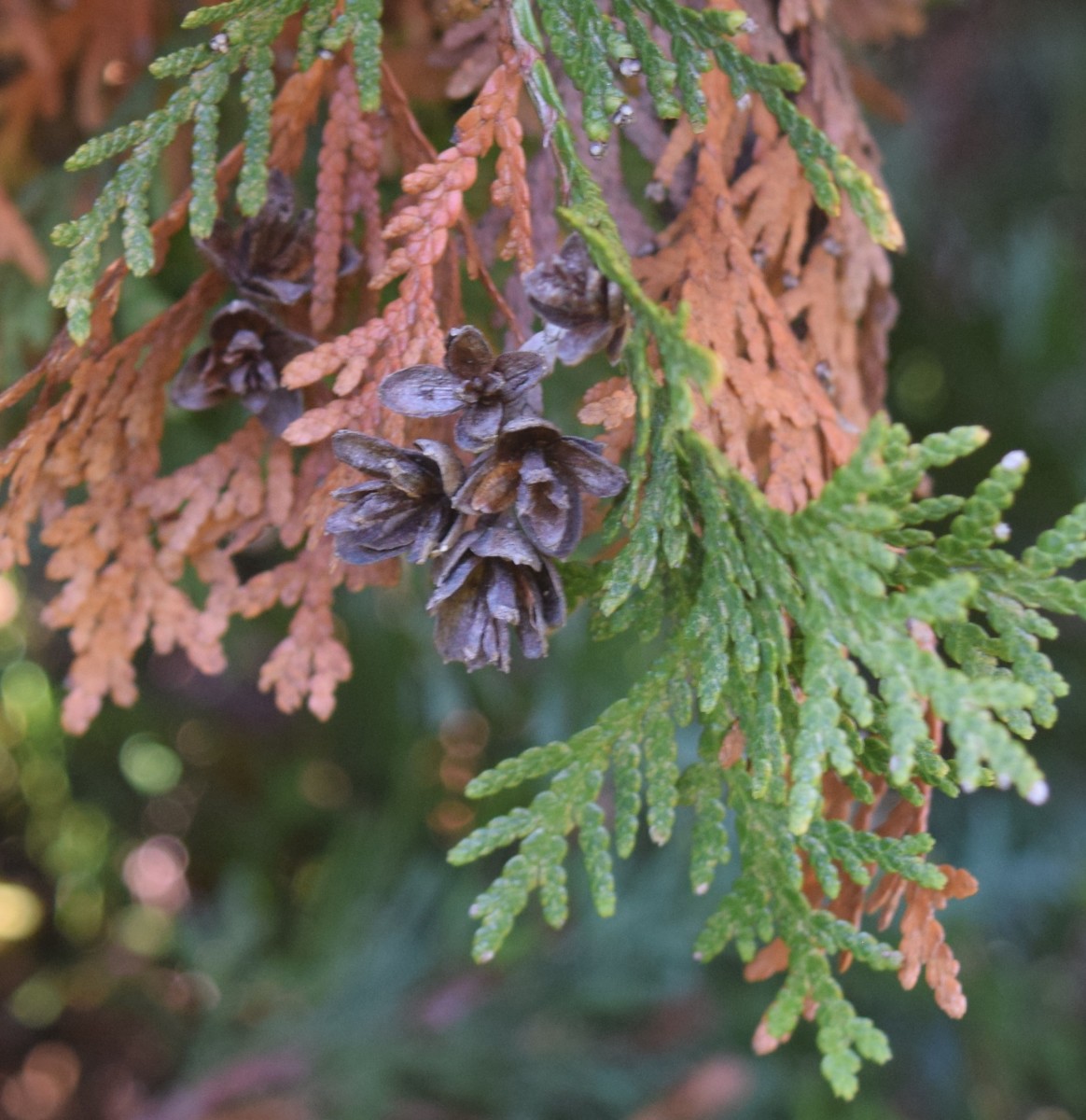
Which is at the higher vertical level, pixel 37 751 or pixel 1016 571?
pixel 1016 571

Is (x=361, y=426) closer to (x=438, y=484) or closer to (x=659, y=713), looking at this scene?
(x=438, y=484)

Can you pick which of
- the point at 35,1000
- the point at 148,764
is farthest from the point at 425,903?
the point at 35,1000

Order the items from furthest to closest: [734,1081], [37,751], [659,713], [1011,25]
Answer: [1011,25], [37,751], [734,1081], [659,713]

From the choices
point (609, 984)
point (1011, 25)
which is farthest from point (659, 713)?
point (1011, 25)

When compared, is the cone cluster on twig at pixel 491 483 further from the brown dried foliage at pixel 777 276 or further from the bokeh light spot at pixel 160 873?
the bokeh light spot at pixel 160 873

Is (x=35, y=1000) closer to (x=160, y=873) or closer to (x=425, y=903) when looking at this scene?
(x=160, y=873)

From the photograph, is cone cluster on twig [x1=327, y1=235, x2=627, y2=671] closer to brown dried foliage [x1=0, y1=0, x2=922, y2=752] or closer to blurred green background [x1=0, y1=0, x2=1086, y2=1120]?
brown dried foliage [x1=0, y1=0, x2=922, y2=752]

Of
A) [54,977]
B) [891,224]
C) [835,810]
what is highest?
[891,224]
